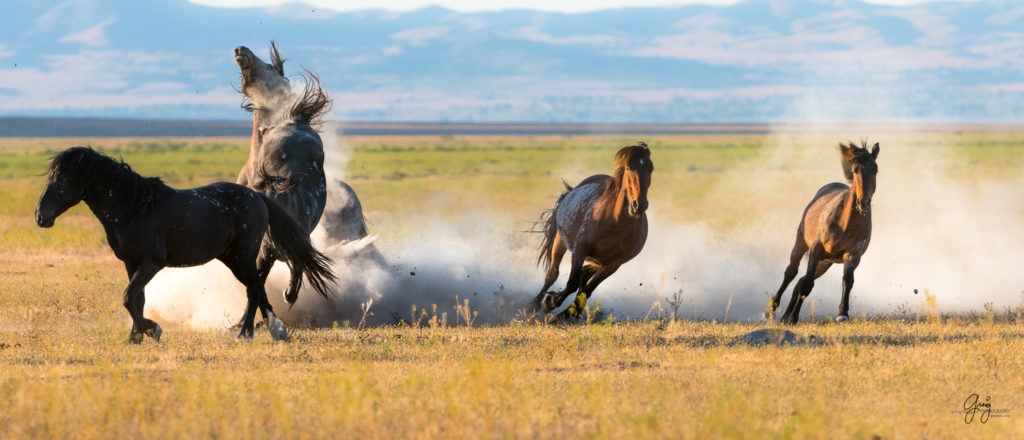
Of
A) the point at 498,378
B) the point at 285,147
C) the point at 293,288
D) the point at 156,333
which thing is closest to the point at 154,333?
the point at 156,333

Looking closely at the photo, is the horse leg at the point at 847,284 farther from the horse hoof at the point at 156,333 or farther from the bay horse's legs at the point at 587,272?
the horse hoof at the point at 156,333

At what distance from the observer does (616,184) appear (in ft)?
41.8

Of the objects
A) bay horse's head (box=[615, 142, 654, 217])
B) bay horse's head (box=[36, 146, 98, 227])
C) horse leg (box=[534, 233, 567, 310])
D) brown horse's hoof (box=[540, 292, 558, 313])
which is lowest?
brown horse's hoof (box=[540, 292, 558, 313])

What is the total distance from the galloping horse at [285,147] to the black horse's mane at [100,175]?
1661 mm

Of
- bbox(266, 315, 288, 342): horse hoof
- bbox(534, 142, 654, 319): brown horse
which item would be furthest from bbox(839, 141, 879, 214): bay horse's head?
bbox(266, 315, 288, 342): horse hoof

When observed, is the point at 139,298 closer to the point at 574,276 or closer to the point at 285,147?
the point at 285,147

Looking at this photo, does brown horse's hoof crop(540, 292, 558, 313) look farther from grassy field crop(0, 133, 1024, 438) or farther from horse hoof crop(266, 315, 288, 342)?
horse hoof crop(266, 315, 288, 342)

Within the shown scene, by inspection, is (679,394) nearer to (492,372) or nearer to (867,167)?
(492,372)

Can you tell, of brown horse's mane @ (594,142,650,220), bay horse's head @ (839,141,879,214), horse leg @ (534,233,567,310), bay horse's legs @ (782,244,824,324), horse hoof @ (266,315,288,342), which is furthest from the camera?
horse leg @ (534,233,567,310)

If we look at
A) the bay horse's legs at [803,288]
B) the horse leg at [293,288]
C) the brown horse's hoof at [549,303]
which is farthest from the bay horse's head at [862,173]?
the horse leg at [293,288]

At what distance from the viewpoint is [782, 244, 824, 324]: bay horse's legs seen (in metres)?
13.1

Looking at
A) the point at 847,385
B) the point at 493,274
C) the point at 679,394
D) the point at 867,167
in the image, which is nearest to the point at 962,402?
the point at 847,385

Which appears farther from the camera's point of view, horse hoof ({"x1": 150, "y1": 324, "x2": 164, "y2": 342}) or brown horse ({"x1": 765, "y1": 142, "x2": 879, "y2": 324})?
brown horse ({"x1": 765, "y1": 142, "x2": 879, "y2": 324})

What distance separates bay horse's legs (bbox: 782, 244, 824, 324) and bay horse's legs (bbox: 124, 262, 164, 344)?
6.59 meters
